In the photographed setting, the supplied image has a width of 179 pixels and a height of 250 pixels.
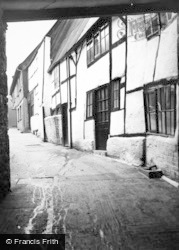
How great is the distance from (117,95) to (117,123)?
2.84ft

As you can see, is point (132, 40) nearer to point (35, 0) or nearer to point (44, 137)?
point (35, 0)

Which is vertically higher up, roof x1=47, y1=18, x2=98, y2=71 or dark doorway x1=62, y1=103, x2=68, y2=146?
roof x1=47, y1=18, x2=98, y2=71

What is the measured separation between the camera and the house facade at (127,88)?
194 inches

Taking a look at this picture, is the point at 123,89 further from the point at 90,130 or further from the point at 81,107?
the point at 81,107

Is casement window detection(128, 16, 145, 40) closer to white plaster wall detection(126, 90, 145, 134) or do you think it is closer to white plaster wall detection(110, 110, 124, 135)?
white plaster wall detection(126, 90, 145, 134)

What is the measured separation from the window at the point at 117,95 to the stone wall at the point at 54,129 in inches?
202

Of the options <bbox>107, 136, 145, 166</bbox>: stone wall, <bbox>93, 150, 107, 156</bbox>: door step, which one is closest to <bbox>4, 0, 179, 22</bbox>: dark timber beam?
<bbox>107, 136, 145, 166</bbox>: stone wall

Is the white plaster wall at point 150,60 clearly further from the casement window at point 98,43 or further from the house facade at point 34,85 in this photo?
the house facade at point 34,85

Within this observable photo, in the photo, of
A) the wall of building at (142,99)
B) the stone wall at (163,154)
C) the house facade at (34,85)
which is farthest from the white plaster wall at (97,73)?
the house facade at (34,85)

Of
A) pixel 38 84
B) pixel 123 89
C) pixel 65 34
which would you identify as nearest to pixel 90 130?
pixel 123 89

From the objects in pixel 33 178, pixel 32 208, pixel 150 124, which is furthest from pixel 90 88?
pixel 32 208

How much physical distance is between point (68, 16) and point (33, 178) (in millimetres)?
3455

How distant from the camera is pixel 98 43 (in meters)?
8.34

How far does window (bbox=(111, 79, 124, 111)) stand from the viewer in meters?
6.91
